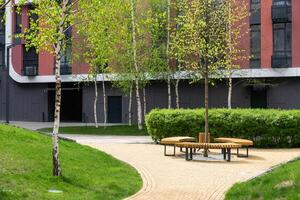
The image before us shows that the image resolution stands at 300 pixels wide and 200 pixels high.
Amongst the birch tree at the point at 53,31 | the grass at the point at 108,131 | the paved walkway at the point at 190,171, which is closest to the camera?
the paved walkway at the point at 190,171

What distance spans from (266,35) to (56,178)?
29.1m

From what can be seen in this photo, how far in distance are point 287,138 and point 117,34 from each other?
11916mm

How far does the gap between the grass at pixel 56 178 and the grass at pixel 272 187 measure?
2306 mm

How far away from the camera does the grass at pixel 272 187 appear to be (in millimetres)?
9242

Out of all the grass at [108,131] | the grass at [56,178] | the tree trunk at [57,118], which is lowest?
the grass at [108,131]

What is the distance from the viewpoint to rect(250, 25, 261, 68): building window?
38344 mm

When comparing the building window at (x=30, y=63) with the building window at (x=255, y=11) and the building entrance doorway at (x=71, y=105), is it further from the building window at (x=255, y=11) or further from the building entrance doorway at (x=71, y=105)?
the building window at (x=255, y=11)

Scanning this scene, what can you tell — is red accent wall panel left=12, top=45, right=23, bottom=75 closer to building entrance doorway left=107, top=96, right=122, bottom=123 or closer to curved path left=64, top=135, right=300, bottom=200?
building entrance doorway left=107, top=96, right=122, bottom=123

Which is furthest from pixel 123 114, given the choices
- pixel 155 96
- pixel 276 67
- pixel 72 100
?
pixel 276 67

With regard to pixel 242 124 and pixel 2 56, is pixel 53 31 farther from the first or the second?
pixel 2 56

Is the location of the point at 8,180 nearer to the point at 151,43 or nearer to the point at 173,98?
A: the point at 151,43

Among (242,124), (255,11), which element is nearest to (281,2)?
(255,11)

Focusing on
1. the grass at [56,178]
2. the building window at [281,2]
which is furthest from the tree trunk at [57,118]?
the building window at [281,2]

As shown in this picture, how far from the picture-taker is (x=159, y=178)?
45.2 ft
